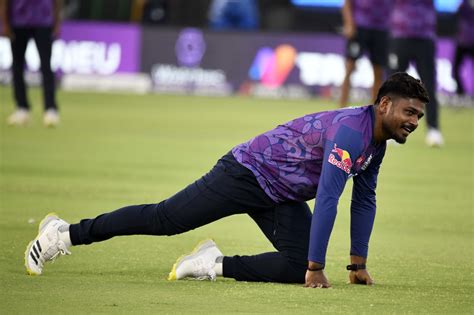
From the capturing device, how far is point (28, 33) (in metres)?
17.5

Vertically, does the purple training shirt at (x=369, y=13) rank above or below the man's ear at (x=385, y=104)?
below

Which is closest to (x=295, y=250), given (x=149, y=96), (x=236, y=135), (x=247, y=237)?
(x=247, y=237)

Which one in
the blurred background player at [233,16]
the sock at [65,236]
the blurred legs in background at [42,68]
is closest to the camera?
the sock at [65,236]

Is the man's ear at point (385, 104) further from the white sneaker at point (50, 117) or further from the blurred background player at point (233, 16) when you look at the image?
the blurred background player at point (233, 16)

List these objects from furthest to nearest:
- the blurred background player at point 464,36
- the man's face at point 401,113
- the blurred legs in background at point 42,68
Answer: the blurred background player at point 464,36, the blurred legs in background at point 42,68, the man's face at point 401,113

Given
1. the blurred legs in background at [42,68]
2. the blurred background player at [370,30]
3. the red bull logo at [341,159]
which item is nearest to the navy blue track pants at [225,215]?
the red bull logo at [341,159]

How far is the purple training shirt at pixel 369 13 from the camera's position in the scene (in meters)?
18.4

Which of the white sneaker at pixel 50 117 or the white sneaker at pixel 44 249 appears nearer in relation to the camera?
the white sneaker at pixel 44 249

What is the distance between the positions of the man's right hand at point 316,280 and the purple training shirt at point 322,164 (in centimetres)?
11

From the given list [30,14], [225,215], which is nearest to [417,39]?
[30,14]

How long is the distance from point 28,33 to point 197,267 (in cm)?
1075

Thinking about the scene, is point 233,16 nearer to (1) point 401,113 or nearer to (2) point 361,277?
(2) point 361,277

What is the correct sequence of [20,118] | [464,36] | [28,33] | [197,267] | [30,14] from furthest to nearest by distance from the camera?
[464,36] → [20,118] → [28,33] → [30,14] → [197,267]

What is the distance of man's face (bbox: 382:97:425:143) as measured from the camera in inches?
269
